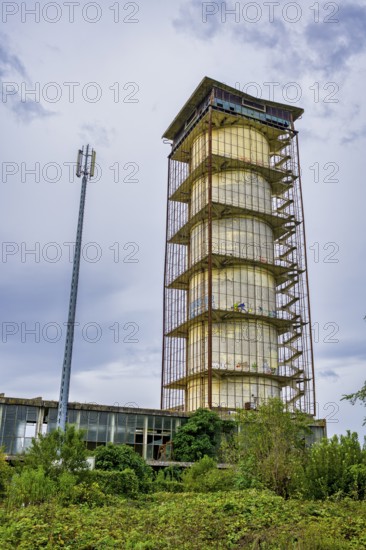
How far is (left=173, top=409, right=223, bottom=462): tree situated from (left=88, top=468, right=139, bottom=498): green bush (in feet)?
42.2

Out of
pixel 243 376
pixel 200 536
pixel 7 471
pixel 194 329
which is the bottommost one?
pixel 200 536

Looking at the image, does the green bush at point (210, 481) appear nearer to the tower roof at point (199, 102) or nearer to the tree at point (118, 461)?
the tree at point (118, 461)

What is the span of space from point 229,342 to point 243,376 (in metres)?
3.29

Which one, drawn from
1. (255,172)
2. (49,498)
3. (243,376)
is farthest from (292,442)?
(255,172)

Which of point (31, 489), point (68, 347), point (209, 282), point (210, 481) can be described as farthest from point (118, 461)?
point (209, 282)

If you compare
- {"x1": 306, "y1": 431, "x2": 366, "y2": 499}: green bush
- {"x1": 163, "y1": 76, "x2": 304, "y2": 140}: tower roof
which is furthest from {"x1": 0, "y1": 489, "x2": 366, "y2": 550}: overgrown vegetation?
{"x1": 163, "y1": 76, "x2": 304, "y2": 140}: tower roof

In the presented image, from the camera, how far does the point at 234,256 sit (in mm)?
53625

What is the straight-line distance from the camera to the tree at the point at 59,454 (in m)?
19.6

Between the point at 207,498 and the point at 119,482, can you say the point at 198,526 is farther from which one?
the point at 119,482

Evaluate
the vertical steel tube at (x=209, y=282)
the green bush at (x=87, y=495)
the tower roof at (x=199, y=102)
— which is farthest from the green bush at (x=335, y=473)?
the tower roof at (x=199, y=102)

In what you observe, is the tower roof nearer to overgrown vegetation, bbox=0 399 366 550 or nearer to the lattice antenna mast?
the lattice antenna mast

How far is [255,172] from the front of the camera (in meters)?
58.8

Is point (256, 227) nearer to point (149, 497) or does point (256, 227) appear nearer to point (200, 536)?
point (149, 497)

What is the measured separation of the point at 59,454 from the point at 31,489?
7.30ft
